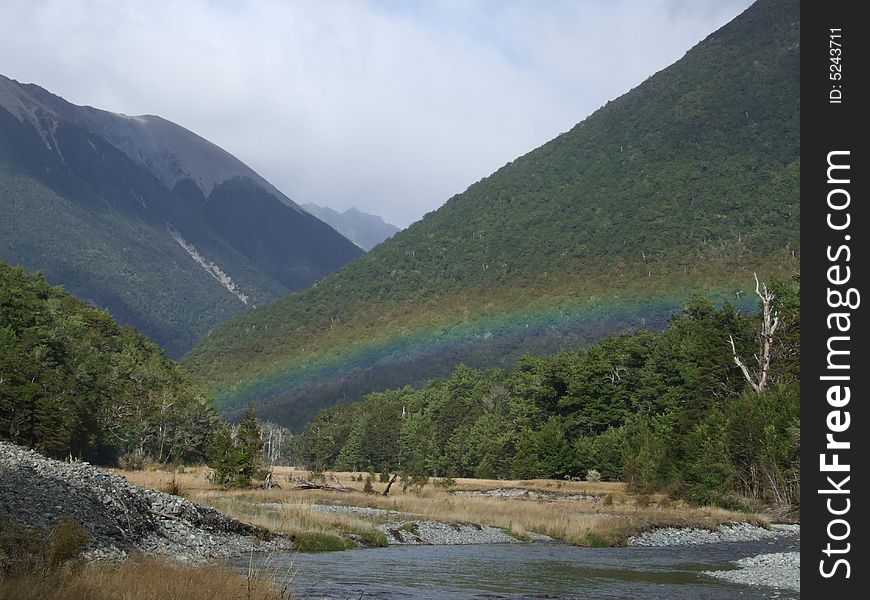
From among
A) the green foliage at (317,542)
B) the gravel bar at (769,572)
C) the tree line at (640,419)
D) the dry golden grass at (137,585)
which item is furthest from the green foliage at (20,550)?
the tree line at (640,419)

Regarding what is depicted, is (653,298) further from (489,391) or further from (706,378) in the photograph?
(706,378)

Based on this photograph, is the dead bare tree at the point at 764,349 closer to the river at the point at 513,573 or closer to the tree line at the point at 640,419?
the tree line at the point at 640,419

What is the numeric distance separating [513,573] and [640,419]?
52653 millimetres

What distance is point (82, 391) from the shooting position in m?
71.4

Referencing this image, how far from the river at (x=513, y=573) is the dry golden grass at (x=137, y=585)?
173 centimetres

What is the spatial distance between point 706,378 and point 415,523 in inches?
1422

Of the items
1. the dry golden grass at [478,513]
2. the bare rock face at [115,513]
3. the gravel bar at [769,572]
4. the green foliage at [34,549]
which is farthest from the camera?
A: the dry golden grass at [478,513]

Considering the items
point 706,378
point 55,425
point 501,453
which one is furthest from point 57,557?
point 501,453

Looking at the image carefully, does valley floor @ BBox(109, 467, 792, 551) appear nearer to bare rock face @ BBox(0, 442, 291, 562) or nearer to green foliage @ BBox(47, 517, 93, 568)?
bare rock face @ BBox(0, 442, 291, 562)

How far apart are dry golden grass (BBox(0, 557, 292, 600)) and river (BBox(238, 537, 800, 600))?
68.1 inches

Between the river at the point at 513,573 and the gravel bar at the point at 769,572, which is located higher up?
the gravel bar at the point at 769,572

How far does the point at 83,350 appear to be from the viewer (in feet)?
271
